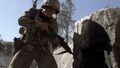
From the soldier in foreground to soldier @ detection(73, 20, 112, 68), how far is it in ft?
3.59

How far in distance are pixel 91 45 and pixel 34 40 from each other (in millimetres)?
1402

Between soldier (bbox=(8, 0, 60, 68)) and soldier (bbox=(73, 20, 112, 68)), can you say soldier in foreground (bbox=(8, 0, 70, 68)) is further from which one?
soldier (bbox=(73, 20, 112, 68))

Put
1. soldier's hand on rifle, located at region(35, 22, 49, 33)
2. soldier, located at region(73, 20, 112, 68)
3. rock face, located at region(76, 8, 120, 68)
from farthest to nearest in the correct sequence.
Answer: soldier, located at region(73, 20, 112, 68)
rock face, located at region(76, 8, 120, 68)
soldier's hand on rifle, located at region(35, 22, 49, 33)

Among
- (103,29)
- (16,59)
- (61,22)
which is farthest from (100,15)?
(61,22)

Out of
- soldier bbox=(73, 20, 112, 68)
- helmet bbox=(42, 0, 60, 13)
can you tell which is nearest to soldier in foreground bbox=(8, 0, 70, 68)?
helmet bbox=(42, 0, 60, 13)

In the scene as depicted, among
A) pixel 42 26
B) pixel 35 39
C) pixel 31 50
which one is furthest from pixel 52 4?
pixel 31 50

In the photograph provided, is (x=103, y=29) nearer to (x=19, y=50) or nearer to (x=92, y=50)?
(x=92, y=50)

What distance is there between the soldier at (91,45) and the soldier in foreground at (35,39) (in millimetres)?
1095

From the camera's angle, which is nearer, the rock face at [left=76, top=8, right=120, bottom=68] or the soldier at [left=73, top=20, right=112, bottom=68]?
the rock face at [left=76, top=8, right=120, bottom=68]

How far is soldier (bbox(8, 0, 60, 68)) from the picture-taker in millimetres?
6090

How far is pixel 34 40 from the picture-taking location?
614cm

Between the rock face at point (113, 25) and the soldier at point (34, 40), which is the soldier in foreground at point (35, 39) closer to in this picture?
the soldier at point (34, 40)

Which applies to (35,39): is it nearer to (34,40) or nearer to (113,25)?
(34,40)

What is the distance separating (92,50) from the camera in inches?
280
